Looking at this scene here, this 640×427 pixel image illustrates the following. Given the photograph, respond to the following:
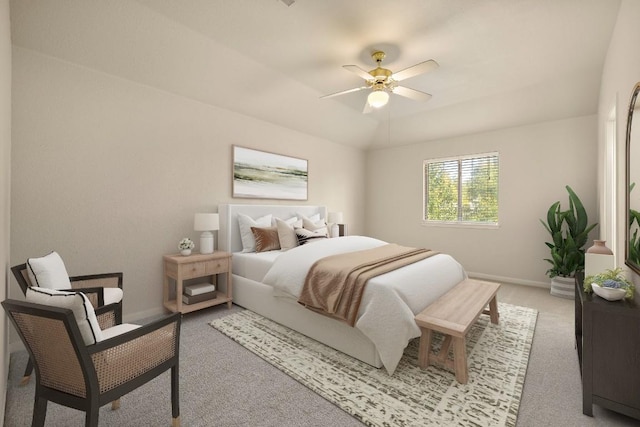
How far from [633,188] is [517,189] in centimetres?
307

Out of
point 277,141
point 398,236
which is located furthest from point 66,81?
point 398,236

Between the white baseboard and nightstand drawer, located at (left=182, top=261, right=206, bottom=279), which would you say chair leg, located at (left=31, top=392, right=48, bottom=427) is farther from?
the white baseboard

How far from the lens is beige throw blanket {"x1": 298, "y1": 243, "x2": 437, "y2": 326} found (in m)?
2.30

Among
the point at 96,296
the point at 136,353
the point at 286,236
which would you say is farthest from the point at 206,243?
the point at 136,353

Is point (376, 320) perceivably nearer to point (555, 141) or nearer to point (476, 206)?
point (476, 206)

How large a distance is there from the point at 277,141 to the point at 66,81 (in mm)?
2597

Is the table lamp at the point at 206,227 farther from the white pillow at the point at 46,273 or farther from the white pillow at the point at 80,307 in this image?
the white pillow at the point at 80,307

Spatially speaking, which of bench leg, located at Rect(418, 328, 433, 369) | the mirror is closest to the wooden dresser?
the mirror

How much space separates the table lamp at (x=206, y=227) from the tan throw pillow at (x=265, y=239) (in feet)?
1.73

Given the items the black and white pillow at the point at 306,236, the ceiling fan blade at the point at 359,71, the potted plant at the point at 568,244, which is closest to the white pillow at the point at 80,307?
the ceiling fan blade at the point at 359,71

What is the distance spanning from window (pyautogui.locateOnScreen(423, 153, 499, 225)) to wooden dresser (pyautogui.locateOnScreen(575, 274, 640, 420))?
141 inches

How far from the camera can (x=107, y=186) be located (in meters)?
2.96

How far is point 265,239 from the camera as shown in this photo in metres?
3.78

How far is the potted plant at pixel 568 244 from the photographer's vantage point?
3.92 metres
